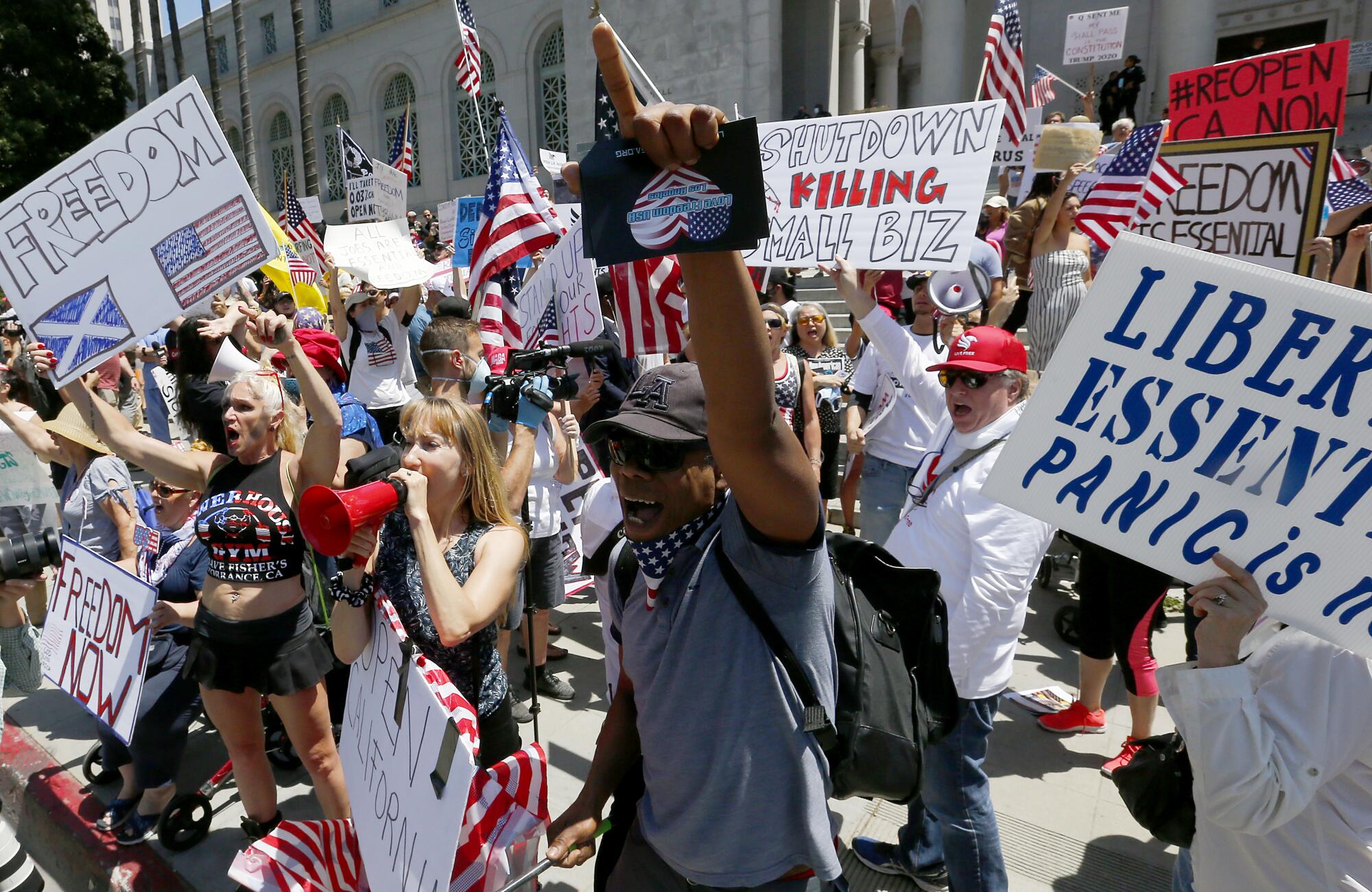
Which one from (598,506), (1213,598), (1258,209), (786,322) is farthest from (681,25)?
(1213,598)

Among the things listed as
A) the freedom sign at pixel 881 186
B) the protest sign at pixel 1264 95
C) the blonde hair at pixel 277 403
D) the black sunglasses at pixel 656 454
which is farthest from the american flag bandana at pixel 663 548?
the protest sign at pixel 1264 95

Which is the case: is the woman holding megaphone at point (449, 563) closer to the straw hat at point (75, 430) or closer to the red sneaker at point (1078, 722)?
the straw hat at point (75, 430)

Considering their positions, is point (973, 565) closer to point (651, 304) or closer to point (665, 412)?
point (665, 412)

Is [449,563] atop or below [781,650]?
below

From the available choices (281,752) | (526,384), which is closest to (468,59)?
(526,384)

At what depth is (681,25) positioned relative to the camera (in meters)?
16.4

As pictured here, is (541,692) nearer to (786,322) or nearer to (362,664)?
(362,664)

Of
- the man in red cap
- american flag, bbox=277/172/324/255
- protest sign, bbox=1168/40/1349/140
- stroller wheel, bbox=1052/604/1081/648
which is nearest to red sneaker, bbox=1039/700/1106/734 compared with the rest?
stroller wheel, bbox=1052/604/1081/648

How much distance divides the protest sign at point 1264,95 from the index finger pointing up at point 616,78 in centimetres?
388

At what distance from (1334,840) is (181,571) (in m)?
4.00

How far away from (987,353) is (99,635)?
355cm

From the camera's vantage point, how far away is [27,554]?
236cm

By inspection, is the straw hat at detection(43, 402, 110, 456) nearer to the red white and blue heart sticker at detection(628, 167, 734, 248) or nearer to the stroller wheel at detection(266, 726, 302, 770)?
the stroller wheel at detection(266, 726, 302, 770)

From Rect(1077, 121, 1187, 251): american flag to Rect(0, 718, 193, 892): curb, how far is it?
5535 millimetres
